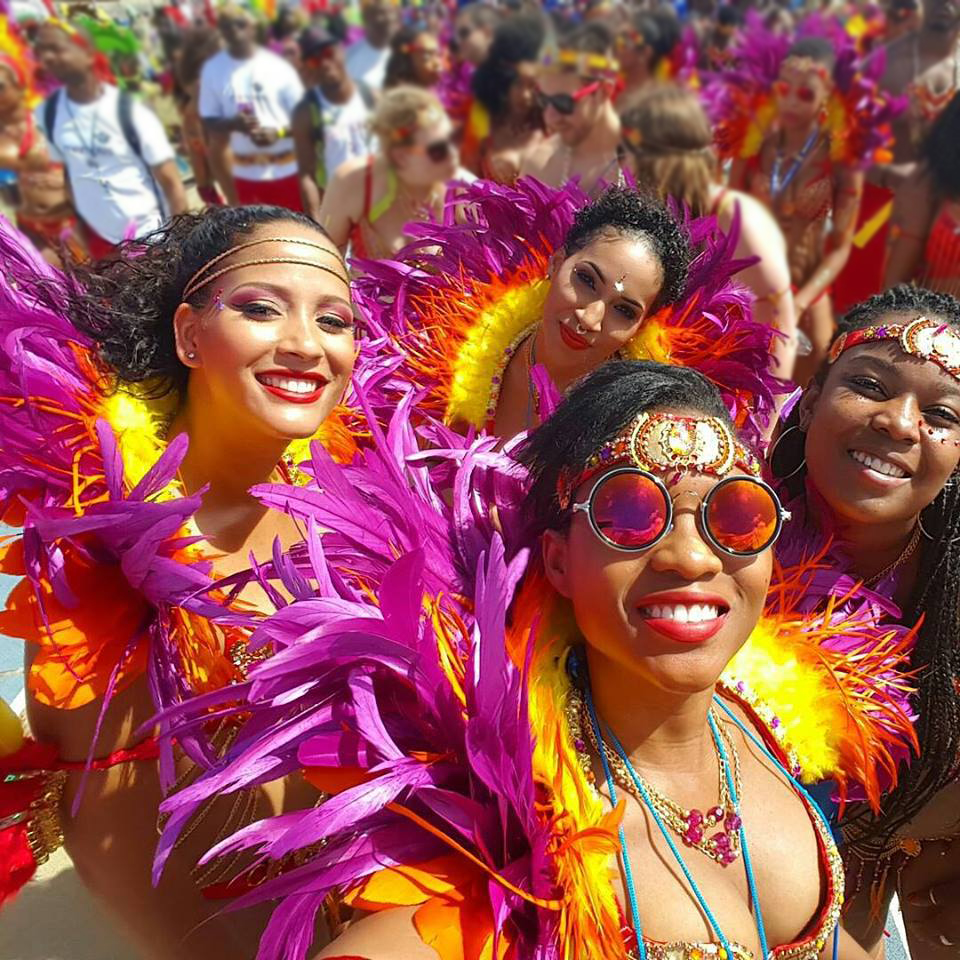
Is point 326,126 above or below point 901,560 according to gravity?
below

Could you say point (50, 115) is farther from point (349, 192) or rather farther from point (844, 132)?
point (844, 132)

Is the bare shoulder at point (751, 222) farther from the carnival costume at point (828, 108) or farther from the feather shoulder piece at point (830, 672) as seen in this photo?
the feather shoulder piece at point (830, 672)

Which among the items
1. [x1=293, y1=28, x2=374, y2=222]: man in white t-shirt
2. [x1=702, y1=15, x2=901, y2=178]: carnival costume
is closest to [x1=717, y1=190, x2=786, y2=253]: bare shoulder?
[x1=702, y1=15, x2=901, y2=178]: carnival costume

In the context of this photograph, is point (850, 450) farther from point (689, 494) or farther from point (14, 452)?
point (14, 452)

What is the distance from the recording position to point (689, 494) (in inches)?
54.9

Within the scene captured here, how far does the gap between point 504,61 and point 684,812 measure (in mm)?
5673

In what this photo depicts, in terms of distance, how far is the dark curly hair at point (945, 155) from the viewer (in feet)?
13.3

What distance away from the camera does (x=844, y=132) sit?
514cm

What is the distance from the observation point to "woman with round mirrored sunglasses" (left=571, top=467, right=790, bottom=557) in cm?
137

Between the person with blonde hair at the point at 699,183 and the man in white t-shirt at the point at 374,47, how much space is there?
4.77 m

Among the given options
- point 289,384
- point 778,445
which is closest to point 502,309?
point 778,445

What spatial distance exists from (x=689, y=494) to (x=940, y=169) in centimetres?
346

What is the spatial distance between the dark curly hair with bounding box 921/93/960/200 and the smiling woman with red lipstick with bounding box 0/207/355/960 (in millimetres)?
3203

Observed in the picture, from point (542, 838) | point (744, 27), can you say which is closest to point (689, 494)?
point (542, 838)
